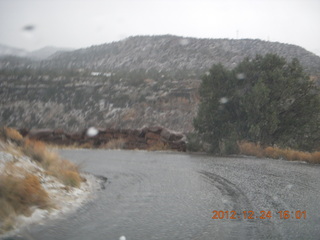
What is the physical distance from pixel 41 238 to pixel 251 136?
15058mm

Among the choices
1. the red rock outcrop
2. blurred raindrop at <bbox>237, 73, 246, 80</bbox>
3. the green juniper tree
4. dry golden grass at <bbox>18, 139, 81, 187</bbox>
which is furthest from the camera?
the red rock outcrop

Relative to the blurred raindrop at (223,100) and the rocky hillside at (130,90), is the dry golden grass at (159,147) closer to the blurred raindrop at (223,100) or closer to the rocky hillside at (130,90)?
the blurred raindrop at (223,100)

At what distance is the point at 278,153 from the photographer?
14375 millimetres

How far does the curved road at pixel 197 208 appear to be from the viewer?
4434 millimetres

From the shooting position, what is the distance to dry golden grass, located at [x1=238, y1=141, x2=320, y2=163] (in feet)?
41.3

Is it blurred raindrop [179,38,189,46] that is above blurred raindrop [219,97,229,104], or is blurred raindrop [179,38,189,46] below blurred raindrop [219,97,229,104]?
above

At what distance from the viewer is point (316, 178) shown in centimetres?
834

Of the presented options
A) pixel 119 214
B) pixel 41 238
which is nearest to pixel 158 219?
pixel 119 214

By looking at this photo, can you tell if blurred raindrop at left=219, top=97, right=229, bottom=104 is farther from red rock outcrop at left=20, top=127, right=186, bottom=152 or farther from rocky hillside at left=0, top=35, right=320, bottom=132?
rocky hillside at left=0, top=35, right=320, bottom=132

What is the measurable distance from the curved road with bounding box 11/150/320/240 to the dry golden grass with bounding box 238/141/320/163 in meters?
3.47

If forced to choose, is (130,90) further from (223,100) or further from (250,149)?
(250,149)
